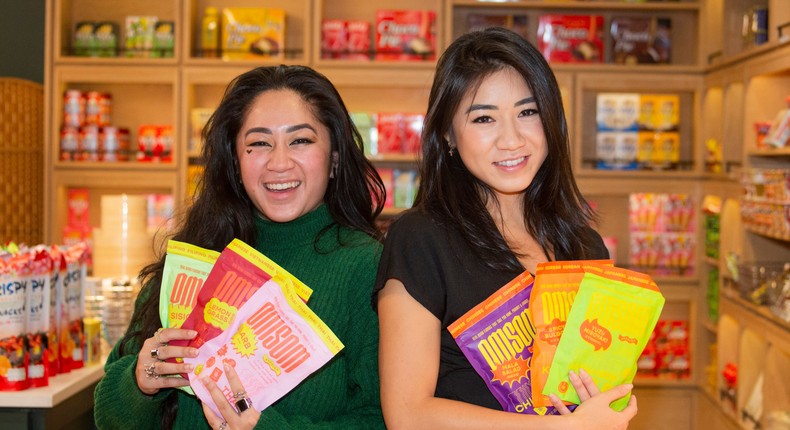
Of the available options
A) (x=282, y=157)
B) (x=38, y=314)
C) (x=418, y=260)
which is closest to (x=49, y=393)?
(x=38, y=314)

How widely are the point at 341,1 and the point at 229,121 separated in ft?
10.8

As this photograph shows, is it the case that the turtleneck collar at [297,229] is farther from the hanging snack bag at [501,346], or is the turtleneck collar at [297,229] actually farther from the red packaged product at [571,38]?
the red packaged product at [571,38]

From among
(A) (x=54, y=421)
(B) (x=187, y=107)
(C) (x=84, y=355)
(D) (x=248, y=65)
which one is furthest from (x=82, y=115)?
(A) (x=54, y=421)

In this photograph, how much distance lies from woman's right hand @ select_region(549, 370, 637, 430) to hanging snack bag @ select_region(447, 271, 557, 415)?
0.22 ft

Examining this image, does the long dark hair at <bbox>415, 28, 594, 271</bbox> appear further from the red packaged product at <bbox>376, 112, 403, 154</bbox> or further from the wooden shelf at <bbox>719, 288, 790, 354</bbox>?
the red packaged product at <bbox>376, 112, 403, 154</bbox>

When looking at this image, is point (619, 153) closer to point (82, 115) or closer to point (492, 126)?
point (82, 115)

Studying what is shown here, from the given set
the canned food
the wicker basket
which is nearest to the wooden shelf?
the canned food

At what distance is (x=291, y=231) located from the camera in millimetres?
1884

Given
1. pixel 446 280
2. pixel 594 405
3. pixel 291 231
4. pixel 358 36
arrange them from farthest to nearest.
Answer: pixel 358 36
pixel 291 231
pixel 446 280
pixel 594 405

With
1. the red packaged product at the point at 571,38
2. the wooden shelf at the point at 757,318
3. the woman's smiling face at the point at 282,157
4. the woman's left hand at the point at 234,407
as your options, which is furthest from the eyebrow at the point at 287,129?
the red packaged product at the point at 571,38

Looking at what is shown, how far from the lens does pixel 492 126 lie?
1.58m

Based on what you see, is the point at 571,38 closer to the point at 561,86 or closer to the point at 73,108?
the point at 561,86

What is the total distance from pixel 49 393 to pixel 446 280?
1.35 metres

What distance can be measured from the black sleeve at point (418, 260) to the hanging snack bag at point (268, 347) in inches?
5.6
